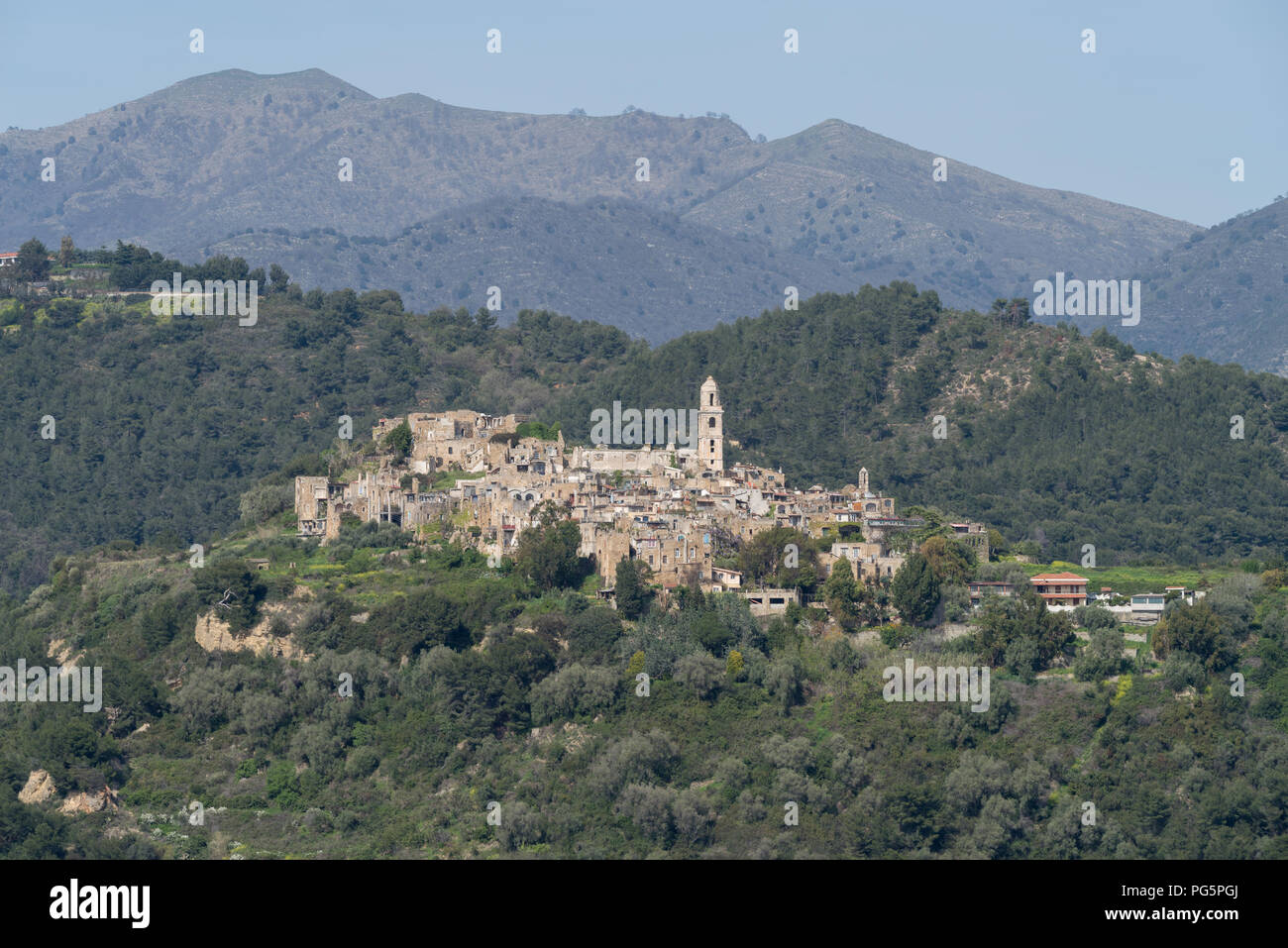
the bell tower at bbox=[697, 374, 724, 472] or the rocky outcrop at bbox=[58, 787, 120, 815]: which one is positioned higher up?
the bell tower at bbox=[697, 374, 724, 472]

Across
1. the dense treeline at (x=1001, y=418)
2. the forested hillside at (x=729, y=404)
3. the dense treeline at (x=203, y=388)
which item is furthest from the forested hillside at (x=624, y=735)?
the dense treeline at (x=203, y=388)

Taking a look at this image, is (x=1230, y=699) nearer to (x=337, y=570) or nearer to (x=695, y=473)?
(x=695, y=473)

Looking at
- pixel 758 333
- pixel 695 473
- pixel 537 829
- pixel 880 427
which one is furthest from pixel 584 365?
pixel 537 829

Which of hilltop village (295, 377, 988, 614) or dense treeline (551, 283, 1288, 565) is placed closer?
hilltop village (295, 377, 988, 614)

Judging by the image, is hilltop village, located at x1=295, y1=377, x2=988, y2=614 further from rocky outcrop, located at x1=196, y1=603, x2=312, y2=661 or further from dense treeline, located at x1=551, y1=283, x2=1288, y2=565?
dense treeline, located at x1=551, y1=283, x2=1288, y2=565

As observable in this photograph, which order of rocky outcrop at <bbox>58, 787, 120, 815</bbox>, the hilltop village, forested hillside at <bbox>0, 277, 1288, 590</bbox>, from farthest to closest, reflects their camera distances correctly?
forested hillside at <bbox>0, 277, 1288, 590</bbox>, the hilltop village, rocky outcrop at <bbox>58, 787, 120, 815</bbox>

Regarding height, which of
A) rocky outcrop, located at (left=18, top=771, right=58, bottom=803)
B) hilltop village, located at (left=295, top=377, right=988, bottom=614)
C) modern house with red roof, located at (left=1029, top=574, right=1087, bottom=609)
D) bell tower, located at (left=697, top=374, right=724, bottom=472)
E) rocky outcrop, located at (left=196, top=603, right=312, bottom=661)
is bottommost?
rocky outcrop, located at (left=18, top=771, right=58, bottom=803)

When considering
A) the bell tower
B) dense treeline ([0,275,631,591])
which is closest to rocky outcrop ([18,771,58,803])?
the bell tower
